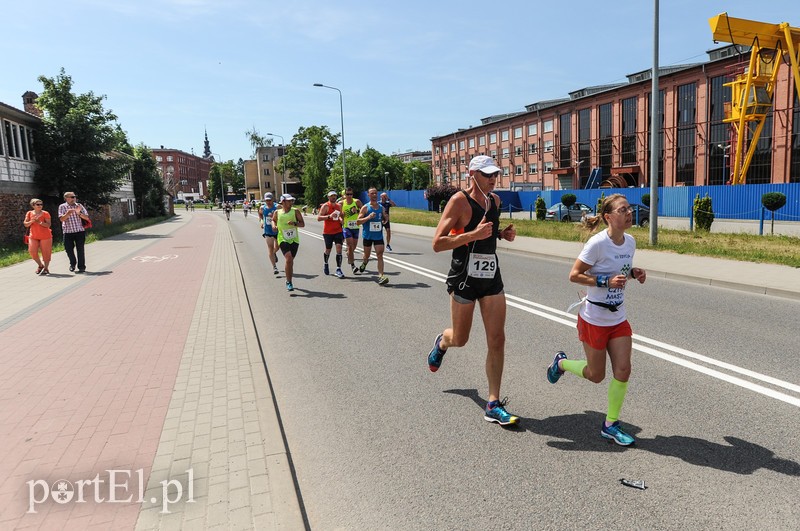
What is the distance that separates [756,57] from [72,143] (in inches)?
1438

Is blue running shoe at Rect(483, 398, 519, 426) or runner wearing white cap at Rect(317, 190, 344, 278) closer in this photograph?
blue running shoe at Rect(483, 398, 519, 426)

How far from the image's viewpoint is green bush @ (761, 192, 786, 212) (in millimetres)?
24859

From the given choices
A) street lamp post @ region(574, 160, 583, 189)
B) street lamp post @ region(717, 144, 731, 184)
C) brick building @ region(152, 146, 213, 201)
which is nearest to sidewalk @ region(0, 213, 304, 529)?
street lamp post @ region(717, 144, 731, 184)

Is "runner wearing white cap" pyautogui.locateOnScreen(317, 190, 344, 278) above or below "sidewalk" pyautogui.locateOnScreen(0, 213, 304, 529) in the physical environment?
above

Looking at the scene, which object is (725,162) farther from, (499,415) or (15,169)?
(15,169)

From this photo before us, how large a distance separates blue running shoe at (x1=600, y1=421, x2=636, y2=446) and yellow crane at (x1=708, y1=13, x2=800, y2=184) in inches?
1100

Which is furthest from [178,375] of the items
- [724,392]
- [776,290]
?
[776,290]

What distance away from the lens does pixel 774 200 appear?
24984 mm

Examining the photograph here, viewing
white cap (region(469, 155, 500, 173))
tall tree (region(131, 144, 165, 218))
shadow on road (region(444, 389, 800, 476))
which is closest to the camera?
shadow on road (region(444, 389, 800, 476))

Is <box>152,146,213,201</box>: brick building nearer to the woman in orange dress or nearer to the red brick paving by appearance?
the woman in orange dress

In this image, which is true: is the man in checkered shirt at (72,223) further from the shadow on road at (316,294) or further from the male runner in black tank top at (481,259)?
the male runner in black tank top at (481,259)

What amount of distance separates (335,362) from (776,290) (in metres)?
7.65

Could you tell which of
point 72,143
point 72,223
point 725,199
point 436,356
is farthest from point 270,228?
point 725,199

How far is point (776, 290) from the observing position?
8.93 meters
